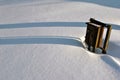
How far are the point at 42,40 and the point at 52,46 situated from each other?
0.44m

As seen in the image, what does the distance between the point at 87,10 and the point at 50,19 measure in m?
1.83

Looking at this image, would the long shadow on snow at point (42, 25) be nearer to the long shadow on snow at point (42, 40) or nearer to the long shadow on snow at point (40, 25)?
the long shadow on snow at point (40, 25)

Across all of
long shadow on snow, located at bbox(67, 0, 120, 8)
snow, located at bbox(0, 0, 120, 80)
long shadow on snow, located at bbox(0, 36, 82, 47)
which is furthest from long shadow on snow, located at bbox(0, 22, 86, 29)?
long shadow on snow, located at bbox(67, 0, 120, 8)

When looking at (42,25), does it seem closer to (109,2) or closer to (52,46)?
(52,46)

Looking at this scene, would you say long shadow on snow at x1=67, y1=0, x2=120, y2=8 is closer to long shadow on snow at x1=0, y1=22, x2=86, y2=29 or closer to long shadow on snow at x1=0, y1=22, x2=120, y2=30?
long shadow on snow at x1=0, y1=22, x2=120, y2=30

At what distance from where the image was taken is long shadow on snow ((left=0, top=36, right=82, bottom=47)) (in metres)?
5.40

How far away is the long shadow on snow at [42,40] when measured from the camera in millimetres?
5398

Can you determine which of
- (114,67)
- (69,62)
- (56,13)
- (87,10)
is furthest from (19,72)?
(87,10)

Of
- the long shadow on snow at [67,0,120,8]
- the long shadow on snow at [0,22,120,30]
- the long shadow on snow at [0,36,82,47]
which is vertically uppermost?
the long shadow on snow at [0,36,82,47]

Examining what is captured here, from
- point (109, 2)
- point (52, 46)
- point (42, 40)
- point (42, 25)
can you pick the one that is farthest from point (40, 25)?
point (109, 2)

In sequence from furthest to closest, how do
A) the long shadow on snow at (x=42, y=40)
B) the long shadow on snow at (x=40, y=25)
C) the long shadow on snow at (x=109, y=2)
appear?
the long shadow on snow at (x=109, y=2) → the long shadow on snow at (x=40, y=25) → the long shadow on snow at (x=42, y=40)

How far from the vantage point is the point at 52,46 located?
5.20 m

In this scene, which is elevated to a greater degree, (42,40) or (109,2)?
(42,40)

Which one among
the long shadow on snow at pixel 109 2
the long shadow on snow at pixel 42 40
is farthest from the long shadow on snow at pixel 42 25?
the long shadow on snow at pixel 109 2
